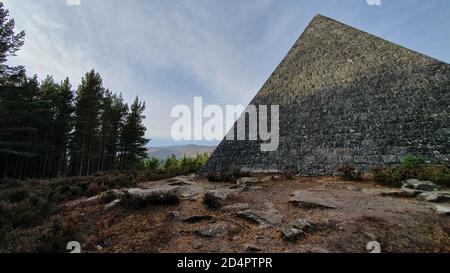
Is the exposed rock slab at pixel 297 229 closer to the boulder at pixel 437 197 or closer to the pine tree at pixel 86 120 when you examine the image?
the boulder at pixel 437 197

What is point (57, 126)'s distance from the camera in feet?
90.9

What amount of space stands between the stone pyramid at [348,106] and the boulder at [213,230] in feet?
25.9

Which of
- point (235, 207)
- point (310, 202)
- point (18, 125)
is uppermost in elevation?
point (18, 125)

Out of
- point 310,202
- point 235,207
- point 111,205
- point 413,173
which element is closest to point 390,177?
point 413,173

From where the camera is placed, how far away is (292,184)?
9773 mm

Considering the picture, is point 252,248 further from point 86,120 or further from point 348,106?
point 86,120

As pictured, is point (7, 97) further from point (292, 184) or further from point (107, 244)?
point (292, 184)

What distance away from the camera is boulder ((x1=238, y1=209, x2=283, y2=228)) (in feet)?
17.0

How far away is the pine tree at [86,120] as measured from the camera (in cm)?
2820

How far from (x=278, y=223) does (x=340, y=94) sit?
1065 centimetres

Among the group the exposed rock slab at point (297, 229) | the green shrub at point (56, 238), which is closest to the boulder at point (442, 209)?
the exposed rock slab at point (297, 229)

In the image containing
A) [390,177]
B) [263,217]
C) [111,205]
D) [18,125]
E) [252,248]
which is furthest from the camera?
[18,125]

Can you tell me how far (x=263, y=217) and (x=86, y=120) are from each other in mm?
29454
